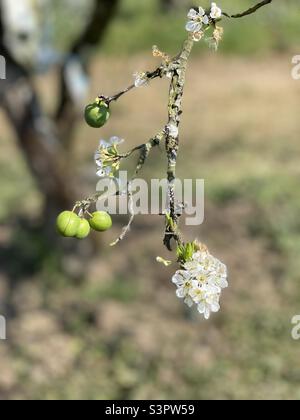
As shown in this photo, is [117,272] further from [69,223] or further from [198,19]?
[198,19]

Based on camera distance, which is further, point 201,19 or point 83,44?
point 83,44

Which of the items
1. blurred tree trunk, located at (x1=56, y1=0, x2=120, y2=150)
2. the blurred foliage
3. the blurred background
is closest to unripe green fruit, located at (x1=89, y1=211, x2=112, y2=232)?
the blurred background

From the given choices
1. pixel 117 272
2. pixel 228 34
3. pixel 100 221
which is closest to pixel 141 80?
pixel 100 221

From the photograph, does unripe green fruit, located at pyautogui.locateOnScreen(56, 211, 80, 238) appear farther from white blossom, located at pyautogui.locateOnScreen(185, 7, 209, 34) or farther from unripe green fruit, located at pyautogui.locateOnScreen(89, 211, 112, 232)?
white blossom, located at pyautogui.locateOnScreen(185, 7, 209, 34)

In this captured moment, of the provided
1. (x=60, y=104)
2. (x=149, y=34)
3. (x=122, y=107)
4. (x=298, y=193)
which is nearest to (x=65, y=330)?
(x=60, y=104)

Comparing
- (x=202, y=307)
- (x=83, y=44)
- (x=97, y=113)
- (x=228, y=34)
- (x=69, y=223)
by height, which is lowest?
(x=202, y=307)

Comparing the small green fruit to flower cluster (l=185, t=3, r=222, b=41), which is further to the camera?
the small green fruit

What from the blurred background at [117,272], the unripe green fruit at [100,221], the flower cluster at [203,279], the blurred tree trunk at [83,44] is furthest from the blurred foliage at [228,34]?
the flower cluster at [203,279]

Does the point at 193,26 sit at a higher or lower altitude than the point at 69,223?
higher

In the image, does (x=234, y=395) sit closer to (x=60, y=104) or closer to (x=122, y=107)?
(x=60, y=104)
